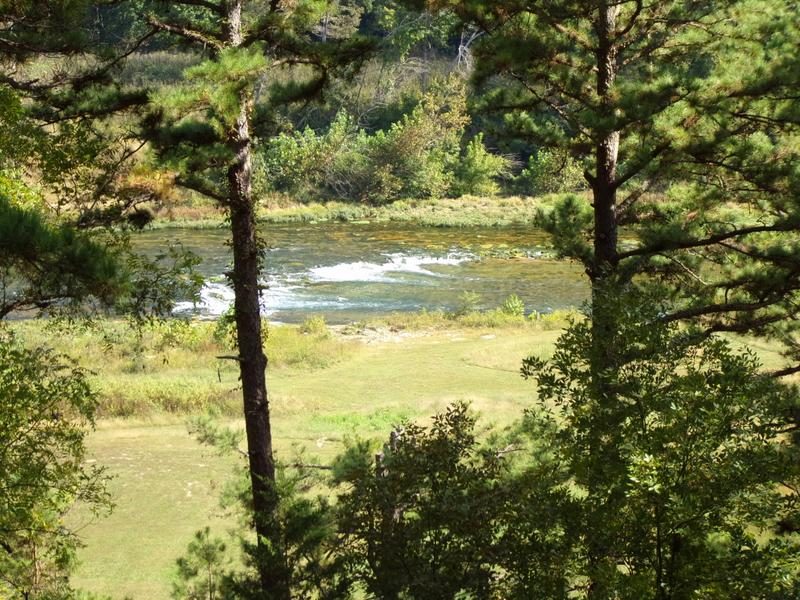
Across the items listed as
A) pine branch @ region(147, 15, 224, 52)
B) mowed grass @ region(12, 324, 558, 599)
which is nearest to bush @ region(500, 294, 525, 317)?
mowed grass @ region(12, 324, 558, 599)

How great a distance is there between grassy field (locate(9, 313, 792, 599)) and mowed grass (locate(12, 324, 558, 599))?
3cm

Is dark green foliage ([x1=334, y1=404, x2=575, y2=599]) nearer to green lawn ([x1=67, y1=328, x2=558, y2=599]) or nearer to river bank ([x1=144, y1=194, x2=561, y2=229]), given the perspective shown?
green lawn ([x1=67, y1=328, x2=558, y2=599])

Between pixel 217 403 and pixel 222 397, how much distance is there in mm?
216

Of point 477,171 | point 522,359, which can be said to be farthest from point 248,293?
point 477,171

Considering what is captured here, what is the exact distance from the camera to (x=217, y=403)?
16.3 metres

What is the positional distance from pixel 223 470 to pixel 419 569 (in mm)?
8883

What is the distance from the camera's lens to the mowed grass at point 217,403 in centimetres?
1146

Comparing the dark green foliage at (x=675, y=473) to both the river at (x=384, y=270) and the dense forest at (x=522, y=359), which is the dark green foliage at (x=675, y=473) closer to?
the dense forest at (x=522, y=359)

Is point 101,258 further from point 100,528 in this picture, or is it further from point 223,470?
point 223,470

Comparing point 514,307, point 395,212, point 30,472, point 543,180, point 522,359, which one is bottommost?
point 514,307

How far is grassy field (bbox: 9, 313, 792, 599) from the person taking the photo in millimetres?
11539

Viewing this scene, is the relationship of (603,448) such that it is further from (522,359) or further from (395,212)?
(395,212)

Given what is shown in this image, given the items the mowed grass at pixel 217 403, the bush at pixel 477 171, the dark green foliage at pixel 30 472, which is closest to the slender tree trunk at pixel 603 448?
the mowed grass at pixel 217 403

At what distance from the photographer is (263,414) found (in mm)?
7406
